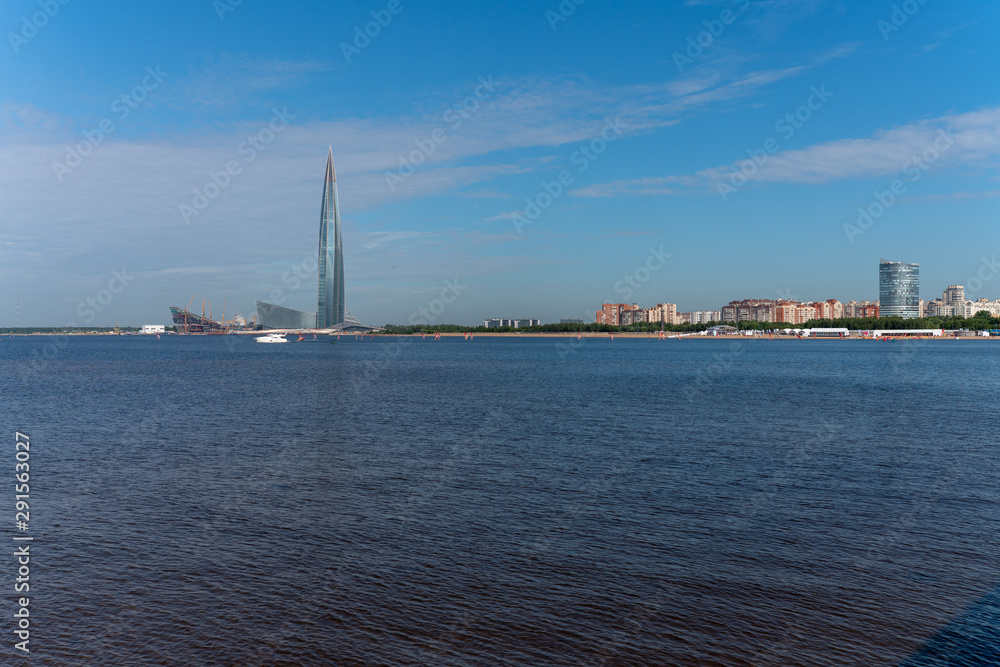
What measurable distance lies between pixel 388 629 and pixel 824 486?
14971mm

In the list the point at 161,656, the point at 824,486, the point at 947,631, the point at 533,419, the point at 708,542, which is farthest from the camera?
the point at 533,419

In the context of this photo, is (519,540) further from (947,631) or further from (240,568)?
(947,631)

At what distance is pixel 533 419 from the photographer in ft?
114

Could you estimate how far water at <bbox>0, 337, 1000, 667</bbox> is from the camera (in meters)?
10.2

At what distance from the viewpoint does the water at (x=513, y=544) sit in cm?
1021

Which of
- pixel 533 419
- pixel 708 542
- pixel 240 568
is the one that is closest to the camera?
pixel 240 568

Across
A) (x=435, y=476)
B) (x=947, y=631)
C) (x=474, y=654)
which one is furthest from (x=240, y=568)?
(x=947, y=631)

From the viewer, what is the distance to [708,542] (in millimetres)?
14484

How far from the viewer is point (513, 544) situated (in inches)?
567

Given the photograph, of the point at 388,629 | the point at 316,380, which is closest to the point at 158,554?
the point at 388,629

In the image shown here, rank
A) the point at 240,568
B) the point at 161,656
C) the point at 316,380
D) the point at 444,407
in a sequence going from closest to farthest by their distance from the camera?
1. the point at 161,656
2. the point at 240,568
3. the point at 444,407
4. the point at 316,380

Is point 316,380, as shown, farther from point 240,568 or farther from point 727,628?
point 727,628

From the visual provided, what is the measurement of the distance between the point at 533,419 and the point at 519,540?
20.1m

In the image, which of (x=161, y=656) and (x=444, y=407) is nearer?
(x=161, y=656)
